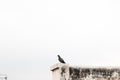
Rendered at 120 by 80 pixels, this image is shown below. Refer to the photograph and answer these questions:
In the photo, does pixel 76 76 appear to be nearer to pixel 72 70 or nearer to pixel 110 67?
pixel 72 70

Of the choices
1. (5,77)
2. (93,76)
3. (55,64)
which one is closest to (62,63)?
(55,64)

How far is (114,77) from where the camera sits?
68.1 feet

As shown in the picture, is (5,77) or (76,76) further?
(5,77)

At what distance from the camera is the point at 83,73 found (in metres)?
20.5

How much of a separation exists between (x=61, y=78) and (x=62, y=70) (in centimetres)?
40

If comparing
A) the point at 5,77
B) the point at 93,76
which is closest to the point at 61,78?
the point at 93,76

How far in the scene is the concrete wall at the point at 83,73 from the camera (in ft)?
66.4

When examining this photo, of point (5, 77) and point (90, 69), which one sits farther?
point (5, 77)

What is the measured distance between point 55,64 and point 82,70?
1.42 meters

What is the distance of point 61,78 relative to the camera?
66.3 feet

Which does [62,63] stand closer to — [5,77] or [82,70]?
[82,70]

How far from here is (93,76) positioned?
2053 cm

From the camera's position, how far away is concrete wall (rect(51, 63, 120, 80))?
20.2m

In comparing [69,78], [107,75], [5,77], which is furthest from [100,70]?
[5,77]
